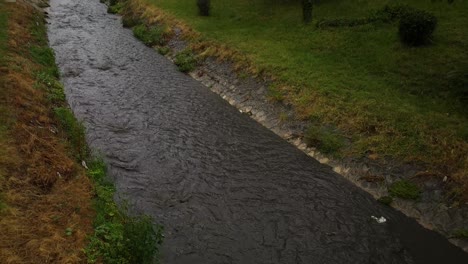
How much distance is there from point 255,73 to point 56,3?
108 feet

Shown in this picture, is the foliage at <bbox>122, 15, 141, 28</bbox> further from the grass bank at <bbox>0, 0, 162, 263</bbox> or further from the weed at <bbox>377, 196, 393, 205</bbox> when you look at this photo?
the weed at <bbox>377, 196, 393, 205</bbox>

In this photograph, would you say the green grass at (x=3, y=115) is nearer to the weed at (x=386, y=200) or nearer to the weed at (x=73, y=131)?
the weed at (x=73, y=131)

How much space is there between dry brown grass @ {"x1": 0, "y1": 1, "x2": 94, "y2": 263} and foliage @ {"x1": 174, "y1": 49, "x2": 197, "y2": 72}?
1187 centimetres

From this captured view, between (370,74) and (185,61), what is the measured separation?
13695mm

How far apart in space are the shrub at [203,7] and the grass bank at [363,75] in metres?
1.72

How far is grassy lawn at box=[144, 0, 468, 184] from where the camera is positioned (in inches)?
717

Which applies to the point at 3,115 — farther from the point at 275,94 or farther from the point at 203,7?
the point at 203,7

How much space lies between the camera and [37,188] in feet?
44.5

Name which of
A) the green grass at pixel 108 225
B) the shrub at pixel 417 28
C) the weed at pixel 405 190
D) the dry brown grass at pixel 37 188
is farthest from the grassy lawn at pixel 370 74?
the dry brown grass at pixel 37 188

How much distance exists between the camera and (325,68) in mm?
24828

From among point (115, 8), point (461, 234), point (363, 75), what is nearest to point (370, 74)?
point (363, 75)

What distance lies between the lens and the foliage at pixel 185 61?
30.0m

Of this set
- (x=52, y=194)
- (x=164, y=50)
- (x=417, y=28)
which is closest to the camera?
(x=52, y=194)

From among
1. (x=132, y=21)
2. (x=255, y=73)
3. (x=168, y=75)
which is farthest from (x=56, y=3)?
(x=255, y=73)
